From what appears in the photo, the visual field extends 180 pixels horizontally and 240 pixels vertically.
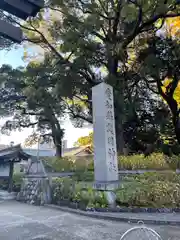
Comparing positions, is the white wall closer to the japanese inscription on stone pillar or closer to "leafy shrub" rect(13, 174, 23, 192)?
"leafy shrub" rect(13, 174, 23, 192)

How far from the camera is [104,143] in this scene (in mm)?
7656

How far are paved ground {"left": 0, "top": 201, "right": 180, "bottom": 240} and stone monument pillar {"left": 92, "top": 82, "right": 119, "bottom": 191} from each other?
4.99 feet

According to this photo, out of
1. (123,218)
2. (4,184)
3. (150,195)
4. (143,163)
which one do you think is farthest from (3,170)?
(123,218)

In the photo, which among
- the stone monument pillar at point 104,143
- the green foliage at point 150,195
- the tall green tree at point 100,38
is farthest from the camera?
the tall green tree at point 100,38

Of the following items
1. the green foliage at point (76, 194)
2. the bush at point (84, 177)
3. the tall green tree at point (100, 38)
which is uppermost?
the tall green tree at point (100, 38)

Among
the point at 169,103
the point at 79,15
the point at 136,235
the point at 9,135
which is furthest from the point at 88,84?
the point at 136,235

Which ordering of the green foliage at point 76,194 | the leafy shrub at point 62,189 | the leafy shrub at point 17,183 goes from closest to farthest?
the green foliage at point 76,194 < the leafy shrub at point 62,189 < the leafy shrub at point 17,183

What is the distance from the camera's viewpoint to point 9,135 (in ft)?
59.7

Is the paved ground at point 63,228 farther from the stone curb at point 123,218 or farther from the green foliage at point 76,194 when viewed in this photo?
the green foliage at point 76,194

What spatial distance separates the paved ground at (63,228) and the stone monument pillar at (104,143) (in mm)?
1520

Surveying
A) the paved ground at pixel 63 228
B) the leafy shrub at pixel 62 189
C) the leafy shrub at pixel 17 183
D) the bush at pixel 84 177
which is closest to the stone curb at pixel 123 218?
the paved ground at pixel 63 228

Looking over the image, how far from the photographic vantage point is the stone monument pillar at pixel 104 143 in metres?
7.39

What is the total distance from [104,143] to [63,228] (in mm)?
3172

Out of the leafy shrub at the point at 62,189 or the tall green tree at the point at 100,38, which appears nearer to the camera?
the leafy shrub at the point at 62,189
